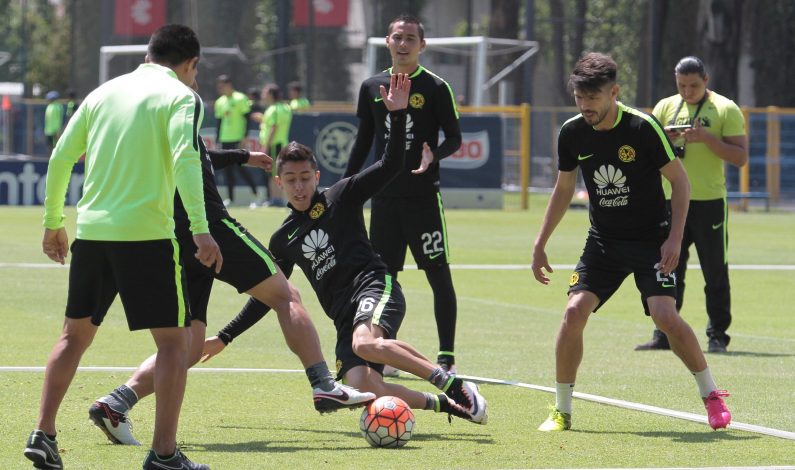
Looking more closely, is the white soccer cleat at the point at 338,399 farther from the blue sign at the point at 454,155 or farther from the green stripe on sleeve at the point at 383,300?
the blue sign at the point at 454,155

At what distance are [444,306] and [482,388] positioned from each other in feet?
2.36

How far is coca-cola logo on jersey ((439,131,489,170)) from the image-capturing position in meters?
28.2

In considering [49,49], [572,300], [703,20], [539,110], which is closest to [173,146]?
[572,300]

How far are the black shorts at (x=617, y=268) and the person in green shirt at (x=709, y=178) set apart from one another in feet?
10.5

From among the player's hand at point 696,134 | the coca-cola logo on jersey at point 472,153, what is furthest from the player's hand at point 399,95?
the coca-cola logo on jersey at point 472,153

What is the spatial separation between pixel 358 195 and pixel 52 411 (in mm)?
2291

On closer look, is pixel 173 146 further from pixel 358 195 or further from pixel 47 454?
pixel 358 195

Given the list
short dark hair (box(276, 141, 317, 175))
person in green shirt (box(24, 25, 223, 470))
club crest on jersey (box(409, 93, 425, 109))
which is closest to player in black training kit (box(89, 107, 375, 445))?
short dark hair (box(276, 141, 317, 175))

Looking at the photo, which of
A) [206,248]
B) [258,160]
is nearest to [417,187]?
[258,160]

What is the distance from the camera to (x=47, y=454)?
6281 mm

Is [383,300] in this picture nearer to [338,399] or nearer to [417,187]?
[338,399]

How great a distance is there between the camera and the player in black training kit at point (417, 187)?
31.5 ft

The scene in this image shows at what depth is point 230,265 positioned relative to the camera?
299 inches

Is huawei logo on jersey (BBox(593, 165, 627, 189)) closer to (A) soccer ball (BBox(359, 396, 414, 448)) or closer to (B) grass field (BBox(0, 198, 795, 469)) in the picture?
(B) grass field (BBox(0, 198, 795, 469))
